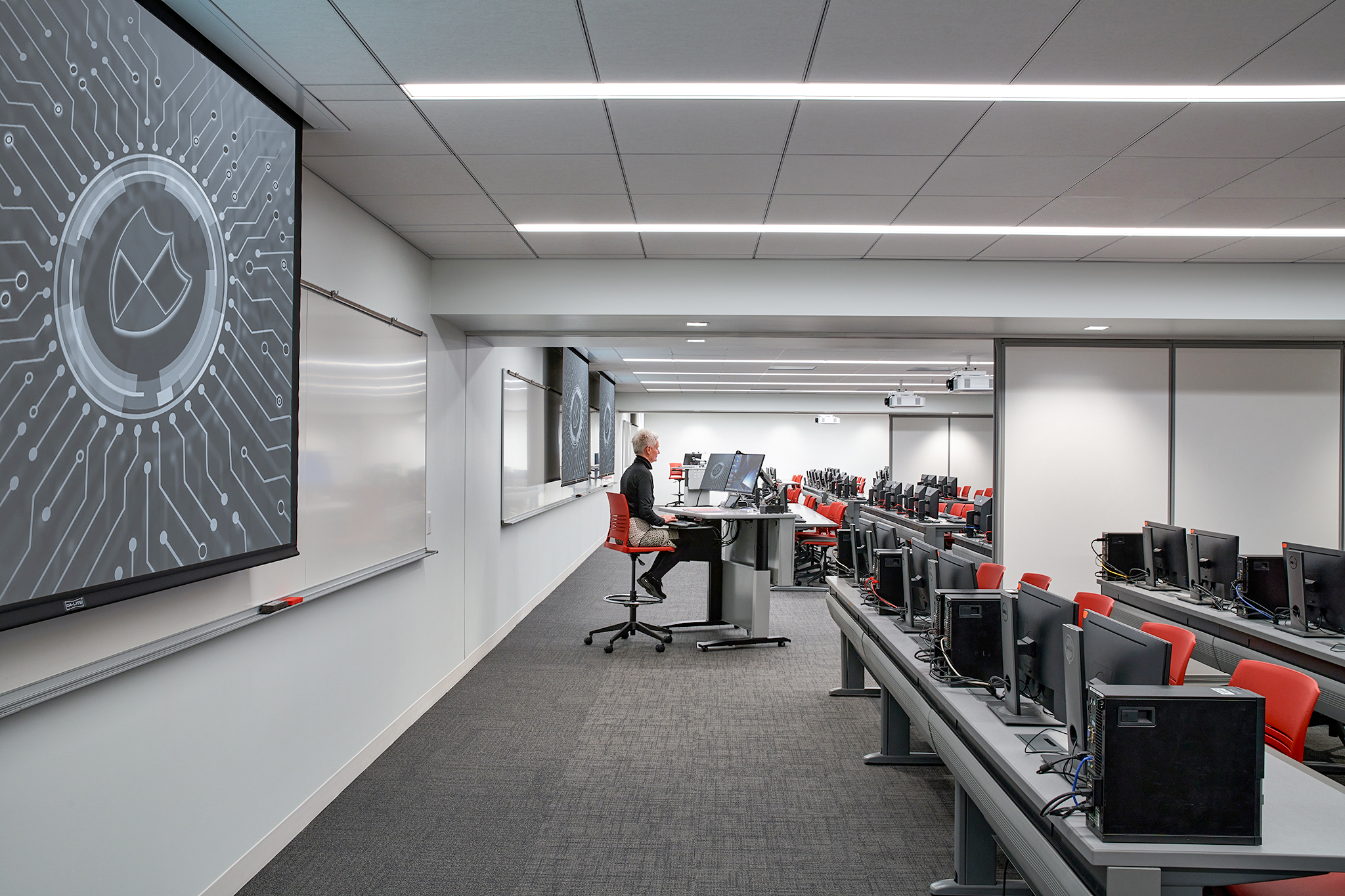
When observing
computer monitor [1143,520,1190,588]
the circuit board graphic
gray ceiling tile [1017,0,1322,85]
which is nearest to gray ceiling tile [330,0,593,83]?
the circuit board graphic

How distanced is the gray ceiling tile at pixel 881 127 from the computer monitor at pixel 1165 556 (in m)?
3.04

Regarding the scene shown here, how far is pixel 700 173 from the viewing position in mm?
3223

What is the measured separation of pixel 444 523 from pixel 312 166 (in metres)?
2.29

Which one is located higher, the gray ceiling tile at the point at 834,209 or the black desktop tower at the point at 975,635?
the gray ceiling tile at the point at 834,209

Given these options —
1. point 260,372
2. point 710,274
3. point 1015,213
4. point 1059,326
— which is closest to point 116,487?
point 260,372

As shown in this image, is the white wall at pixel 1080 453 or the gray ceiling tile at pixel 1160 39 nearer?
the gray ceiling tile at pixel 1160 39

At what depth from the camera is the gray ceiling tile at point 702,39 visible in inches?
78.5

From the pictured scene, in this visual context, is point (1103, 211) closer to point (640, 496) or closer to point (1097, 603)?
point (1097, 603)

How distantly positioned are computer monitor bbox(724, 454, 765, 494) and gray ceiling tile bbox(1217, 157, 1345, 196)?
3.91 m

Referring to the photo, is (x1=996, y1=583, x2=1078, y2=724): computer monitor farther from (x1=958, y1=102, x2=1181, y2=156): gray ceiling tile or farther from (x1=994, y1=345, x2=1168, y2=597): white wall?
(x1=994, y1=345, x2=1168, y2=597): white wall

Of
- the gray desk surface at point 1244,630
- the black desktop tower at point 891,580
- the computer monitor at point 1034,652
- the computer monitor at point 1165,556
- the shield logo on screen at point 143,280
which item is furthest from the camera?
the computer monitor at point 1165,556

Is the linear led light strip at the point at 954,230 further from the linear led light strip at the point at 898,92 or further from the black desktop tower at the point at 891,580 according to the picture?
the black desktop tower at the point at 891,580

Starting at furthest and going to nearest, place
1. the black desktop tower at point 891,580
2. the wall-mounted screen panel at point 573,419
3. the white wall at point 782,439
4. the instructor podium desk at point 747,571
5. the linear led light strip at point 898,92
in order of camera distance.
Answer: the white wall at point 782,439 → the wall-mounted screen panel at point 573,419 → the instructor podium desk at point 747,571 → the black desktop tower at point 891,580 → the linear led light strip at point 898,92

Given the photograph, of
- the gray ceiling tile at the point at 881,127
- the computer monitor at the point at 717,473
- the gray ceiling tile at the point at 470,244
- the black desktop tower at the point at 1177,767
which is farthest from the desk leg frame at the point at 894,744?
the computer monitor at the point at 717,473
